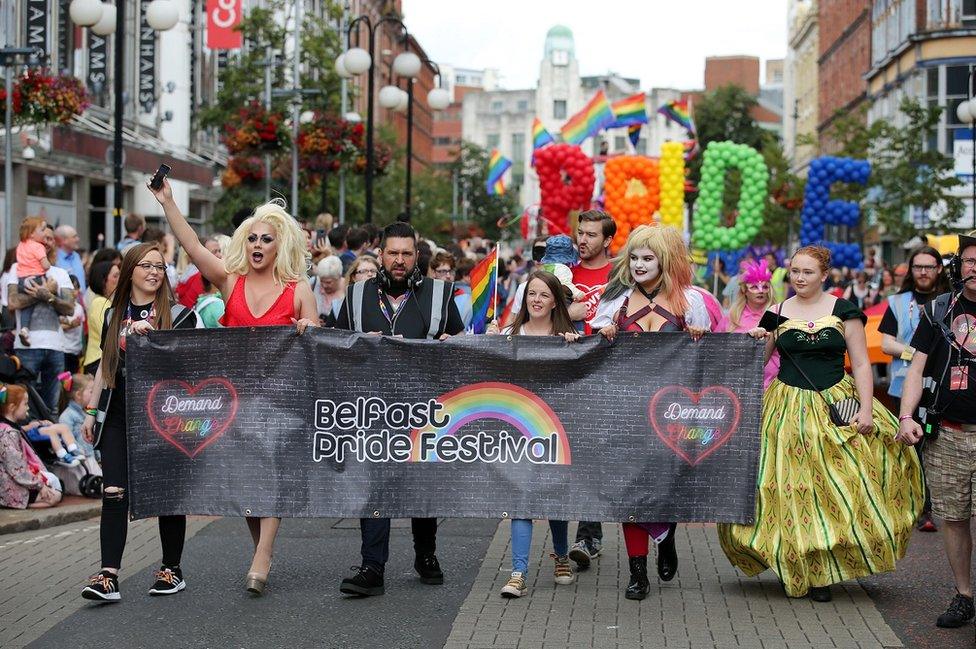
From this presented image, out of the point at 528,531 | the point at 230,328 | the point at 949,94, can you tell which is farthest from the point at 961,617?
the point at 949,94

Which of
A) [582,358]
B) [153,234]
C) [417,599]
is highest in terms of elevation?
[153,234]

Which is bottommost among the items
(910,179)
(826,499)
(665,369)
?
A: (826,499)

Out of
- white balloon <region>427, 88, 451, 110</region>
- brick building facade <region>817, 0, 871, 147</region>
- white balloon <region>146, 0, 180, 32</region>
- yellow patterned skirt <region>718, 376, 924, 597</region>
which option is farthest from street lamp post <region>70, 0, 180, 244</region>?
brick building facade <region>817, 0, 871, 147</region>

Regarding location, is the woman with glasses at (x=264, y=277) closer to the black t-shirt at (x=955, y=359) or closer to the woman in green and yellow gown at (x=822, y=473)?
the woman in green and yellow gown at (x=822, y=473)

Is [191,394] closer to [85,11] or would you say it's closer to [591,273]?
[591,273]

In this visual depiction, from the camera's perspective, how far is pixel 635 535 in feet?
26.9

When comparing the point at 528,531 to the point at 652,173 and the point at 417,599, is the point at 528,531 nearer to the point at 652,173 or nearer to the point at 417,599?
the point at 417,599

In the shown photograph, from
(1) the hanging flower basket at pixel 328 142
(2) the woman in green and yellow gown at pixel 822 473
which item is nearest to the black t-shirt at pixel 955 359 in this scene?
(2) the woman in green and yellow gown at pixel 822 473

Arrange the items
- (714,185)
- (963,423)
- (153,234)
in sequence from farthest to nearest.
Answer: (714,185) < (153,234) < (963,423)

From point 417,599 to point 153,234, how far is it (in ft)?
17.3

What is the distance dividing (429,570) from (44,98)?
1279 cm

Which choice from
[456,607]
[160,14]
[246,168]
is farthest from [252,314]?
[246,168]

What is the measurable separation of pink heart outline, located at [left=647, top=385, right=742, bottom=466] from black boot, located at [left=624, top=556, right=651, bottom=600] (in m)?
0.57

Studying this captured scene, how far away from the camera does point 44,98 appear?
64.3 feet
